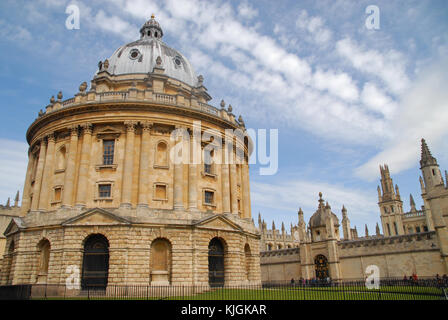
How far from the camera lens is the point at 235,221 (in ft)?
105

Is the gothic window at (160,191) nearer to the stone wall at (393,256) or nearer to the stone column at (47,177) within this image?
the stone column at (47,177)

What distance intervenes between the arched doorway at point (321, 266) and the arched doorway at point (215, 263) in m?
14.7

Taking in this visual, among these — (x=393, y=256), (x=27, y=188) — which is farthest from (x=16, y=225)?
(x=393, y=256)

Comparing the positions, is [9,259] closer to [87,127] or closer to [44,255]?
[44,255]

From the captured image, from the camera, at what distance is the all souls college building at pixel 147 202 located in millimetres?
26516

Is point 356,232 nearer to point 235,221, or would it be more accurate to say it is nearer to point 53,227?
point 235,221

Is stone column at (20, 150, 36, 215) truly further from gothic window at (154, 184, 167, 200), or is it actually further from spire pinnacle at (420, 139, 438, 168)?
spire pinnacle at (420, 139, 438, 168)

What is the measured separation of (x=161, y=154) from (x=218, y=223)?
7.91 m

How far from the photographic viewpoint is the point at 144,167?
95.2 ft

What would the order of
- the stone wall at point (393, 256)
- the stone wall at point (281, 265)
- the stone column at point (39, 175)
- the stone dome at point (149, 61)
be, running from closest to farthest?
the stone column at point (39, 175) < the stone wall at point (393, 256) < the stone dome at point (149, 61) < the stone wall at point (281, 265)

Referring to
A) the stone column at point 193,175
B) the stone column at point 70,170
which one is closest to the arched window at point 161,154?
the stone column at point 193,175

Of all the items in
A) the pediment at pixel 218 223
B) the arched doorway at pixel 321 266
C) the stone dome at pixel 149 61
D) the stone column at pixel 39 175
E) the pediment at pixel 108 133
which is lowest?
the arched doorway at pixel 321 266

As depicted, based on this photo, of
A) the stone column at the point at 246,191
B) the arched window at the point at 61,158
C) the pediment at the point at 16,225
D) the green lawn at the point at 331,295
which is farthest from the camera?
the stone column at the point at 246,191

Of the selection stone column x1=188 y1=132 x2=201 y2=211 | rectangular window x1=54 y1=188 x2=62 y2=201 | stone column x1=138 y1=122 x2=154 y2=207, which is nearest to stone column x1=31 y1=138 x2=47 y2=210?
rectangular window x1=54 y1=188 x2=62 y2=201
